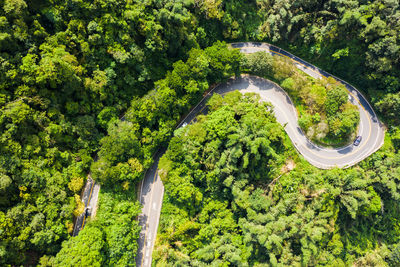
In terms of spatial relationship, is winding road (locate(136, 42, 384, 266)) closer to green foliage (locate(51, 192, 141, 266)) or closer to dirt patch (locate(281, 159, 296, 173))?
dirt patch (locate(281, 159, 296, 173))

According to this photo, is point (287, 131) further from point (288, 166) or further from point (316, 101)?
point (316, 101)

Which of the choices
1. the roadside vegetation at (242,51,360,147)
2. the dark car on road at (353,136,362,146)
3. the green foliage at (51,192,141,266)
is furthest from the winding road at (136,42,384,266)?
the green foliage at (51,192,141,266)

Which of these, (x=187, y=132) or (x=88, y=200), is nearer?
(x=88, y=200)

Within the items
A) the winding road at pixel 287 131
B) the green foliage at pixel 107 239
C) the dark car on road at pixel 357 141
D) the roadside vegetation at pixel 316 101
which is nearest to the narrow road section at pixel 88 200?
the green foliage at pixel 107 239

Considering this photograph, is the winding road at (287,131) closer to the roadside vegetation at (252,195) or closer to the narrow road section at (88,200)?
the roadside vegetation at (252,195)

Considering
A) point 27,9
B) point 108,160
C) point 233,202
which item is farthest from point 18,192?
point 233,202

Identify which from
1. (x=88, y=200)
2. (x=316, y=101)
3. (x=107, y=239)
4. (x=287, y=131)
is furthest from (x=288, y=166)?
(x=88, y=200)

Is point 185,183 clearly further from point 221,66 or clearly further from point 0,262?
point 0,262
